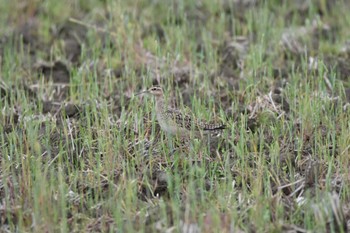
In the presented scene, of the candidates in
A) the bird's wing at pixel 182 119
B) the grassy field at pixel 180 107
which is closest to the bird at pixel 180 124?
the bird's wing at pixel 182 119

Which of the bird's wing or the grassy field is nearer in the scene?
the grassy field

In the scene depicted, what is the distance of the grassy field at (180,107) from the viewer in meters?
7.00

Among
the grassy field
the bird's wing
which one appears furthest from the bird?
the grassy field

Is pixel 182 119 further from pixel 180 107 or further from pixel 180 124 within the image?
pixel 180 107

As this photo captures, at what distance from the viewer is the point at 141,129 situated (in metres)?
8.52

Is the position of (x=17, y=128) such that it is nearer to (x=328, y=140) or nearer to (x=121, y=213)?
(x=121, y=213)

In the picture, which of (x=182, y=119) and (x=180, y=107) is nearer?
(x=182, y=119)

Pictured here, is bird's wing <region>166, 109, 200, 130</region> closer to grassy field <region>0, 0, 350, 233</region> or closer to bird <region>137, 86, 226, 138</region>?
bird <region>137, 86, 226, 138</region>

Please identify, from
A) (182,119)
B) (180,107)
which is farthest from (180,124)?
(180,107)

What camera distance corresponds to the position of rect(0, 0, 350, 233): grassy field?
700 cm

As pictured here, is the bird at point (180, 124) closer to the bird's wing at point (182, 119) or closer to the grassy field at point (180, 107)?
the bird's wing at point (182, 119)

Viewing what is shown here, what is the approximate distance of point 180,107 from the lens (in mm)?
9062

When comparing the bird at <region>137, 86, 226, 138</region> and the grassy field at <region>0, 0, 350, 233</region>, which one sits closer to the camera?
the grassy field at <region>0, 0, 350, 233</region>

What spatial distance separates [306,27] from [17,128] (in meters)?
4.34
